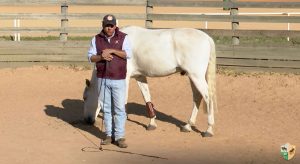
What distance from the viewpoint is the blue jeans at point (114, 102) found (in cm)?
875

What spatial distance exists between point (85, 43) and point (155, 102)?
13.5 feet

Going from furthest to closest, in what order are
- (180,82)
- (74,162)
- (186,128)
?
1. (180,82)
2. (186,128)
3. (74,162)

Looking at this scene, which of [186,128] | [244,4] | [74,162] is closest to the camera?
Result: [74,162]

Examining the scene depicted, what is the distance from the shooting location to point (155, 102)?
40.5 feet

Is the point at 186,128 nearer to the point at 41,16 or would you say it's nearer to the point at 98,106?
the point at 98,106

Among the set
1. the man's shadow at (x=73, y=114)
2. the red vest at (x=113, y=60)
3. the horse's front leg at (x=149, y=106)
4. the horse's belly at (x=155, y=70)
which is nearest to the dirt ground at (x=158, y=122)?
the man's shadow at (x=73, y=114)

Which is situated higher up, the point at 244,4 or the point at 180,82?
the point at 244,4

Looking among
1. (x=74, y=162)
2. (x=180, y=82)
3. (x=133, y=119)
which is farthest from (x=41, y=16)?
(x=74, y=162)

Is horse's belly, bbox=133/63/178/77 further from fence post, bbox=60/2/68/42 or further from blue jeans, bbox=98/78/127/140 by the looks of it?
fence post, bbox=60/2/68/42

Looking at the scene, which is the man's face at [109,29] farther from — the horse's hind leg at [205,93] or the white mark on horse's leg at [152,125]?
the white mark on horse's leg at [152,125]

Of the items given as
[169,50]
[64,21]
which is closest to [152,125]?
[169,50]

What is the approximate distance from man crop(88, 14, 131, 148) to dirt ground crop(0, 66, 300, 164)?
1.05 feet

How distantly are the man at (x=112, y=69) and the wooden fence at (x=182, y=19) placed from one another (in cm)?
644

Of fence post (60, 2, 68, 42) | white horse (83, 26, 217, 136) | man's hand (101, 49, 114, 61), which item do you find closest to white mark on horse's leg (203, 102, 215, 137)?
white horse (83, 26, 217, 136)
